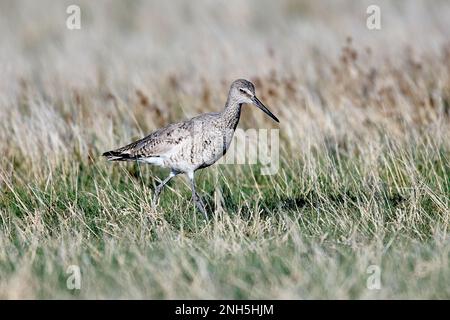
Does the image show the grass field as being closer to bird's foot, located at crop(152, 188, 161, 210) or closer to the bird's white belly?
bird's foot, located at crop(152, 188, 161, 210)

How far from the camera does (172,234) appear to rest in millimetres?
7023

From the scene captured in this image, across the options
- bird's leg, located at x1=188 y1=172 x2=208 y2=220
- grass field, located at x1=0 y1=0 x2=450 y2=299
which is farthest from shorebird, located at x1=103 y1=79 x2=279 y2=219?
grass field, located at x1=0 y1=0 x2=450 y2=299

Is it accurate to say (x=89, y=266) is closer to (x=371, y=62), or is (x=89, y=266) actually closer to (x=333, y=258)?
(x=333, y=258)

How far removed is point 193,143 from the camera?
780cm

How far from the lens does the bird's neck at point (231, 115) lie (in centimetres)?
797

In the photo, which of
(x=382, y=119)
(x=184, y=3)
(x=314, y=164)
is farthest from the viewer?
(x=184, y=3)

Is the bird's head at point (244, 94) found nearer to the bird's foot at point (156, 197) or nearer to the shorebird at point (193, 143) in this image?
the shorebird at point (193, 143)

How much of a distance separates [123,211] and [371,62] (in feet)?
17.6

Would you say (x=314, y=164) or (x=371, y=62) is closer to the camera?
(x=314, y=164)

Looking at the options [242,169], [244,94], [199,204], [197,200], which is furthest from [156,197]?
[242,169]

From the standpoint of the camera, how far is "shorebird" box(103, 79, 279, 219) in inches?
307

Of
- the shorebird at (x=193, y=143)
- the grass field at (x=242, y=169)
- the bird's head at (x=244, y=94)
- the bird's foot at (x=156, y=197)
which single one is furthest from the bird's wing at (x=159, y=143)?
the bird's head at (x=244, y=94)

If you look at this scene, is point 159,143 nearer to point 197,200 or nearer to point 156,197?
point 156,197
